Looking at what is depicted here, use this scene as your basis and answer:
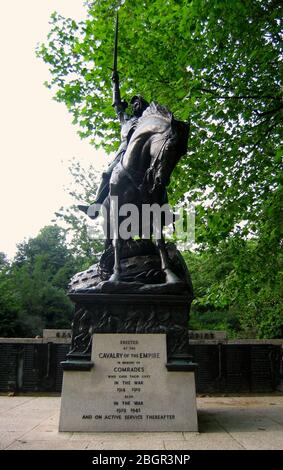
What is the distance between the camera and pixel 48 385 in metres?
10.8

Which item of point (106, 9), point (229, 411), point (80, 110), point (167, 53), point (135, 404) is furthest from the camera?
point (80, 110)

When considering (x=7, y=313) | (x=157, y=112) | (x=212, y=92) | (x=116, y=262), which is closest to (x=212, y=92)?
(x=212, y=92)

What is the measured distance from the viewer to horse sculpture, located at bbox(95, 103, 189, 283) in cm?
588

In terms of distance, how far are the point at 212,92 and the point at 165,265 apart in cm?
601

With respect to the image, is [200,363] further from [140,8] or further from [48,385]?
[140,8]

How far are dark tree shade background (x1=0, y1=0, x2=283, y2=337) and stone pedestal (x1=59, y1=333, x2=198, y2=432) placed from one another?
5.64 m

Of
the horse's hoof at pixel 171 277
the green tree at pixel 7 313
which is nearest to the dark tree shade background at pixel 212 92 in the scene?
the horse's hoof at pixel 171 277

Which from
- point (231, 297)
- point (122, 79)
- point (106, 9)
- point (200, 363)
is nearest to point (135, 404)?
point (200, 363)

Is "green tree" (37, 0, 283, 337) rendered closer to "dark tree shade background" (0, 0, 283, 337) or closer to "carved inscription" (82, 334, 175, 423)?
"dark tree shade background" (0, 0, 283, 337)

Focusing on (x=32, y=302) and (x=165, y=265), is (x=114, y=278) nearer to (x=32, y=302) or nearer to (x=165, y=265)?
(x=165, y=265)

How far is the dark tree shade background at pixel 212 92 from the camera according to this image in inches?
374

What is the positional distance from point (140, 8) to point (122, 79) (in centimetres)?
192

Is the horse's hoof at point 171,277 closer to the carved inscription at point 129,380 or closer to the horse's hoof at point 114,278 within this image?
the horse's hoof at point 114,278

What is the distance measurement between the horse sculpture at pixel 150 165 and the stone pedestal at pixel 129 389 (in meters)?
0.95
